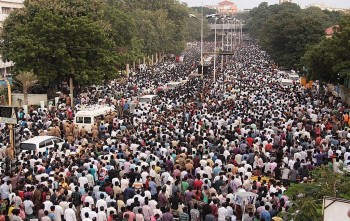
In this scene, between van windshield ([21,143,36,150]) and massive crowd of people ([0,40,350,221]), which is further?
van windshield ([21,143,36,150])

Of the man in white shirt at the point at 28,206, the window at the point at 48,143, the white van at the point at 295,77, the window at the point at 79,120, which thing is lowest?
the man in white shirt at the point at 28,206

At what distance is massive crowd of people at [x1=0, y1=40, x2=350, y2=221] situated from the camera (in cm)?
1130

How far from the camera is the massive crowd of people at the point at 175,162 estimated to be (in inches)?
445

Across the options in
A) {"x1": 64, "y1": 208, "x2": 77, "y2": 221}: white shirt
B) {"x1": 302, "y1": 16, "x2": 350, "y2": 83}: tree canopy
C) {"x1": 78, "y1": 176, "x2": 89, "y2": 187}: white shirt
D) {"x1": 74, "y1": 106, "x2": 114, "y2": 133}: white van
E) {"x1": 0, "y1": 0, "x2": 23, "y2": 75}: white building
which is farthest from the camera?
{"x1": 0, "y1": 0, "x2": 23, "y2": 75}: white building

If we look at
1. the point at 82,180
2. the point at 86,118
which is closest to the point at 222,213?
the point at 82,180

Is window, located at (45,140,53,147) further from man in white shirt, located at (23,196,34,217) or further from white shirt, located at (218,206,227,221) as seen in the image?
white shirt, located at (218,206,227,221)

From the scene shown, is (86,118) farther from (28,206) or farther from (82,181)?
(28,206)

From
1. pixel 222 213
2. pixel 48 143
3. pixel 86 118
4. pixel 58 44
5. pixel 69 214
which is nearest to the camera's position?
pixel 69 214

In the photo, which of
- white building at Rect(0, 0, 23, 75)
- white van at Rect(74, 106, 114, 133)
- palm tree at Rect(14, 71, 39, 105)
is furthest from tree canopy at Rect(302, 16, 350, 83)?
white building at Rect(0, 0, 23, 75)

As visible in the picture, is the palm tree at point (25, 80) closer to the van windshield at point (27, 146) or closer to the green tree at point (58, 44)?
the green tree at point (58, 44)

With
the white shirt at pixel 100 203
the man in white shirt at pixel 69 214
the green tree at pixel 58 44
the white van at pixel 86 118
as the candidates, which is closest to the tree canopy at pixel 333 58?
the green tree at pixel 58 44

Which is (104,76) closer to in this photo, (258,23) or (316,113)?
(316,113)

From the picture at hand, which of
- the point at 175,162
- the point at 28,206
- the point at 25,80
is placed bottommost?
the point at 28,206

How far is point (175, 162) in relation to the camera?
15055 mm
